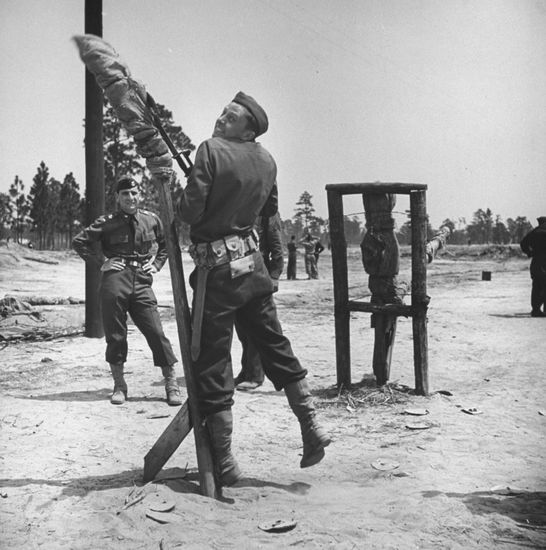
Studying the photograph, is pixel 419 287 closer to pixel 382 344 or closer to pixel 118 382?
pixel 382 344

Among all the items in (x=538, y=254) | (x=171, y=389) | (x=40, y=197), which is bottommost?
(x=171, y=389)

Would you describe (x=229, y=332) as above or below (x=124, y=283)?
below

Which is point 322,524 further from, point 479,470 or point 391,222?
point 391,222

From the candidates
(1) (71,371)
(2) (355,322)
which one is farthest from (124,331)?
A: (2) (355,322)

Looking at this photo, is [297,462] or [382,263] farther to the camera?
[382,263]

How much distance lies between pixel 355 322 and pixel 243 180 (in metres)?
8.04

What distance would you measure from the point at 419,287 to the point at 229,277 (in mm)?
2976

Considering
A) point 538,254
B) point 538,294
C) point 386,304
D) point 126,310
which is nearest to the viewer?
point 126,310

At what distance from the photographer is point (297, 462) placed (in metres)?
4.42

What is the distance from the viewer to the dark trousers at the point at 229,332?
3.68 m

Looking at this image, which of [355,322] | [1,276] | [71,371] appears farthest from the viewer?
[1,276]

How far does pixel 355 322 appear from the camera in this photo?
1142cm

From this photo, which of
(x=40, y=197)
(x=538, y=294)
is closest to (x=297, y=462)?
(x=538, y=294)

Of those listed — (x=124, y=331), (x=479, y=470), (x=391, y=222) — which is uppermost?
(x=391, y=222)
